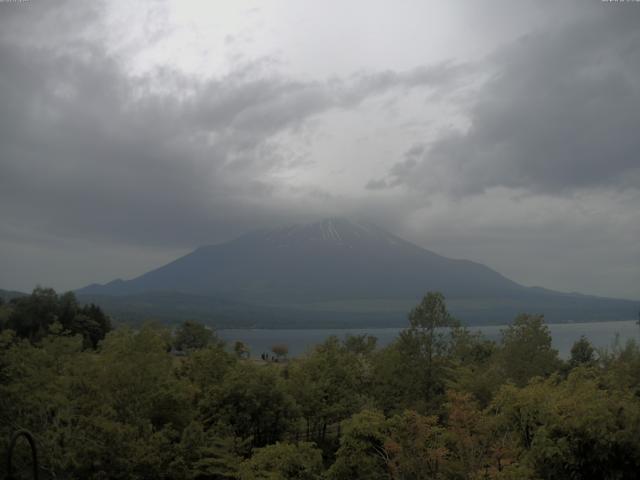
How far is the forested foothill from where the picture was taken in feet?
46.1

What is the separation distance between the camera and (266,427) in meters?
20.5

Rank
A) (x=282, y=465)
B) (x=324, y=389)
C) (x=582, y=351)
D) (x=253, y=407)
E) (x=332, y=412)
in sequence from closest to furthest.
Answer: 1. (x=282, y=465)
2. (x=253, y=407)
3. (x=332, y=412)
4. (x=324, y=389)
5. (x=582, y=351)

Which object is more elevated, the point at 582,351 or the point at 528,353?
the point at 528,353

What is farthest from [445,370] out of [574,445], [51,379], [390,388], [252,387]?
[51,379]

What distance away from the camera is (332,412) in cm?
2172

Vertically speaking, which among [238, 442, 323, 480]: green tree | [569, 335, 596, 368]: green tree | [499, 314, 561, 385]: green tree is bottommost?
[238, 442, 323, 480]: green tree

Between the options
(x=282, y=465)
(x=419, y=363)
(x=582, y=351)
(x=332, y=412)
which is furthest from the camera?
(x=582, y=351)

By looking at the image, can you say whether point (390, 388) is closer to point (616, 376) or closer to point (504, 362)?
point (504, 362)

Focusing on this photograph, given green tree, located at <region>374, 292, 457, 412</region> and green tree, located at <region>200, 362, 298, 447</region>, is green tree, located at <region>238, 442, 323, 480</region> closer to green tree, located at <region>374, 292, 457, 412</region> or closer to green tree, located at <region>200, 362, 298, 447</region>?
green tree, located at <region>200, 362, 298, 447</region>

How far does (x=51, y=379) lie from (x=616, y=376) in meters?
19.0

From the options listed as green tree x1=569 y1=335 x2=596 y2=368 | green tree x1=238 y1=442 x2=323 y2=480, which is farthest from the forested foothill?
green tree x1=569 y1=335 x2=596 y2=368

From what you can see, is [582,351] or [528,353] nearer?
[528,353]

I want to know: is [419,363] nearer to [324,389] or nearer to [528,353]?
[324,389]

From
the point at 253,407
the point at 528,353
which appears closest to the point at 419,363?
the point at 528,353
